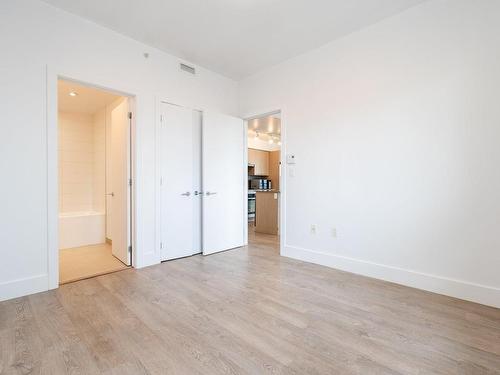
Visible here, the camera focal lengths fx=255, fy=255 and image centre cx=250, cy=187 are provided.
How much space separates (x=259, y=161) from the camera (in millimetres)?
8148

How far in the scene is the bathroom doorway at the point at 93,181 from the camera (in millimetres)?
3320

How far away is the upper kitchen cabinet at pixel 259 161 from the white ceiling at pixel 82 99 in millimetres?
4195

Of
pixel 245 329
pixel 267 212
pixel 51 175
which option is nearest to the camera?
pixel 245 329

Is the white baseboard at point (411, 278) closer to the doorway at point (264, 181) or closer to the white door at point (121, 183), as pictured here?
the doorway at point (264, 181)

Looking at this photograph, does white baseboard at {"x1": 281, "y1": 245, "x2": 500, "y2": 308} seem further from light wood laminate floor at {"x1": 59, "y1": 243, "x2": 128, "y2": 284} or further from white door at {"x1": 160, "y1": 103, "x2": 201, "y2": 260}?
light wood laminate floor at {"x1": 59, "y1": 243, "x2": 128, "y2": 284}

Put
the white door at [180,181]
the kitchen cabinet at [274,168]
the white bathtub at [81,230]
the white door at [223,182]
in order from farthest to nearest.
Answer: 1. the kitchen cabinet at [274,168]
2. the white bathtub at [81,230]
3. the white door at [223,182]
4. the white door at [180,181]

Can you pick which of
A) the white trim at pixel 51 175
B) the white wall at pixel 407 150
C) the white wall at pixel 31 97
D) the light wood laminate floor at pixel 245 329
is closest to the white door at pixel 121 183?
the white wall at pixel 31 97

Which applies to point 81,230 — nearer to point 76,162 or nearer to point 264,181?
point 76,162

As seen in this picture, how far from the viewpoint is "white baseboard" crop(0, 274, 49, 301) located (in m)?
2.32

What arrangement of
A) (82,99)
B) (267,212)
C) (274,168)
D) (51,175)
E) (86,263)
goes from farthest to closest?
1. (274,168)
2. (267,212)
3. (82,99)
4. (86,263)
5. (51,175)

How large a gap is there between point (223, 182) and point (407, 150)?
2.53 metres

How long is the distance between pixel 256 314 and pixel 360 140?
2.23 metres

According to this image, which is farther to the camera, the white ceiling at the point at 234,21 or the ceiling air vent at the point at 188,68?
the ceiling air vent at the point at 188,68

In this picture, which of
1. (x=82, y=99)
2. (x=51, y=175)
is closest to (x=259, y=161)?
(x=82, y=99)
